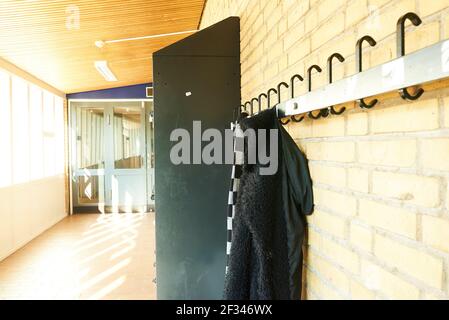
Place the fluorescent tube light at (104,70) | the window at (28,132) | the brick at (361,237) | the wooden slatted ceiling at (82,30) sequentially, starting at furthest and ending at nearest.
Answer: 1. the fluorescent tube light at (104,70)
2. the window at (28,132)
3. the wooden slatted ceiling at (82,30)
4. the brick at (361,237)

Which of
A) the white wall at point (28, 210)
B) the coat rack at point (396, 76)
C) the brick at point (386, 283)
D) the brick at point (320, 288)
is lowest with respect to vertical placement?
the white wall at point (28, 210)

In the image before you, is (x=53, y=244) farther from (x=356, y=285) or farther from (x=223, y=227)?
(x=356, y=285)

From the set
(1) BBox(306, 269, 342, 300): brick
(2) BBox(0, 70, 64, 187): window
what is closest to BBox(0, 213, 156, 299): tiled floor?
(2) BBox(0, 70, 64, 187): window

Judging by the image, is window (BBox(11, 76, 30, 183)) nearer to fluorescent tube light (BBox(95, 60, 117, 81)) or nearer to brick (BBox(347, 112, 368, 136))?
fluorescent tube light (BBox(95, 60, 117, 81))

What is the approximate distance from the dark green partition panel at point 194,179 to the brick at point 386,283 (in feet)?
4.31

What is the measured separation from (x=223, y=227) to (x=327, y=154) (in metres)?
1.20

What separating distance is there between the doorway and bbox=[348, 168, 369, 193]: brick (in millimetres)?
6849

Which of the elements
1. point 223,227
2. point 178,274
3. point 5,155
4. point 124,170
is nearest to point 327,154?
point 223,227

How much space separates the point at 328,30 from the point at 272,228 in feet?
2.07

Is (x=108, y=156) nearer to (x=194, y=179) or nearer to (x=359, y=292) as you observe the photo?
(x=194, y=179)

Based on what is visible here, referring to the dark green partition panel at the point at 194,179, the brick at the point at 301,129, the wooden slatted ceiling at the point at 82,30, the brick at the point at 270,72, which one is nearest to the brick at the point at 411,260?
A: the brick at the point at 301,129

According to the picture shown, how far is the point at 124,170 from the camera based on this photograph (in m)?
7.68

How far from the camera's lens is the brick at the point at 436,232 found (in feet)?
2.03

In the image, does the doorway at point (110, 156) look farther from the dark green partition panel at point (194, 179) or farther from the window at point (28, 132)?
the dark green partition panel at point (194, 179)
